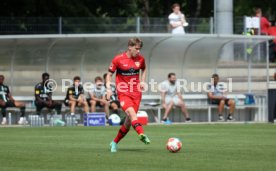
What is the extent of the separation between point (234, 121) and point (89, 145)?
1422cm

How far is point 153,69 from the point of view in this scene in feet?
104

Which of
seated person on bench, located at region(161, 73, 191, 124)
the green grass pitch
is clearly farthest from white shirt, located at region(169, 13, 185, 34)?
the green grass pitch

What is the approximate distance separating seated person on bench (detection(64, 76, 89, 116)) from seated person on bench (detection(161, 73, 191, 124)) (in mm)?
2633

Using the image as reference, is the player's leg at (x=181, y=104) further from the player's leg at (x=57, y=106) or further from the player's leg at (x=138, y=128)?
the player's leg at (x=138, y=128)

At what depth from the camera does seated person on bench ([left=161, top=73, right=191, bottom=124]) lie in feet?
101

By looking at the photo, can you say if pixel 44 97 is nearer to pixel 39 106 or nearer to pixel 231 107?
pixel 39 106

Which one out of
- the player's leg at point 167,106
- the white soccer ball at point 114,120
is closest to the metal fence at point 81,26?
the player's leg at point 167,106

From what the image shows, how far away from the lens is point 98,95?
30.8m

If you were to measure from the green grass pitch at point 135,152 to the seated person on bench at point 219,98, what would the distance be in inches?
300

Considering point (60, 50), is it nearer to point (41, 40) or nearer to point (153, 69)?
point (41, 40)

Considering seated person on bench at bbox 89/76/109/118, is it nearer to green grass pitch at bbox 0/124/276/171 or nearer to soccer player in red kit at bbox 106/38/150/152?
green grass pitch at bbox 0/124/276/171

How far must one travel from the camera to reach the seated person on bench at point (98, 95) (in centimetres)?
3056

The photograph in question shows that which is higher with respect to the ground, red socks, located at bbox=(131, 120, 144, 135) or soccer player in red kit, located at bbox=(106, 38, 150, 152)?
soccer player in red kit, located at bbox=(106, 38, 150, 152)

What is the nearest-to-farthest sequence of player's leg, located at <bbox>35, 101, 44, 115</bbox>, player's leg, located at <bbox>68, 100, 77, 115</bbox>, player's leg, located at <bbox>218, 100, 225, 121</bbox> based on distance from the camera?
player's leg, located at <bbox>68, 100, 77, 115</bbox>, player's leg, located at <bbox>35, 101, 44, 115</bbox>, player's leg, located at <bbox>218, 100, 225, 121</bbox>
